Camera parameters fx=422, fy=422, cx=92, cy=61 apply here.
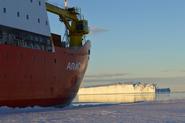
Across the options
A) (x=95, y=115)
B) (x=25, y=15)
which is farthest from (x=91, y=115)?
(x=25, y=15)

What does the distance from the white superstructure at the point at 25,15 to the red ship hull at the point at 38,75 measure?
71.0 inches

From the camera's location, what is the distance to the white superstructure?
25.9m

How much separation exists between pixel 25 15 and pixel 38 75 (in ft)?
13.6

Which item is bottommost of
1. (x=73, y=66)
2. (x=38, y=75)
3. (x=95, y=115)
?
(x=95, y=115)

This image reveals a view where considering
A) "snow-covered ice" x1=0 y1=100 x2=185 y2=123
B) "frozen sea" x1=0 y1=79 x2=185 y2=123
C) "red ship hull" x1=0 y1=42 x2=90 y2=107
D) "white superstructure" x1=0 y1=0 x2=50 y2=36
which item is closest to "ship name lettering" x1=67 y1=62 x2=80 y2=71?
"red ship hull" x1=0 y1=42 x2=90 y2=107

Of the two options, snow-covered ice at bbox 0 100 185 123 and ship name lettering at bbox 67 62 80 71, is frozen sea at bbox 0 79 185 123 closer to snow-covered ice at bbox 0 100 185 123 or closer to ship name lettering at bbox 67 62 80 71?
snow-covered ice at bbox 0 100 185 123

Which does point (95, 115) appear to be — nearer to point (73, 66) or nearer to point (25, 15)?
point (25, 15)

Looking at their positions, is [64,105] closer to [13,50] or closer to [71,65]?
[71,65]

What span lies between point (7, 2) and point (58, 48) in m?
6.23

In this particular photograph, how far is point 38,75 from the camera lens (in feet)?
90.9

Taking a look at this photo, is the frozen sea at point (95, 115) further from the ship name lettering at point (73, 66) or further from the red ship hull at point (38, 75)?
the ship name lettering at point (73, 66)

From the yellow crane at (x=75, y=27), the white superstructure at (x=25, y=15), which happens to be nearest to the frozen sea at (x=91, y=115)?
the white superstructure at (x=25, y=15)

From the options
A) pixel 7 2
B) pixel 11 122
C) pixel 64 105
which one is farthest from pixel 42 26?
pixel 11 122

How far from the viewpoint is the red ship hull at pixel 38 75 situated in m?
24.3
